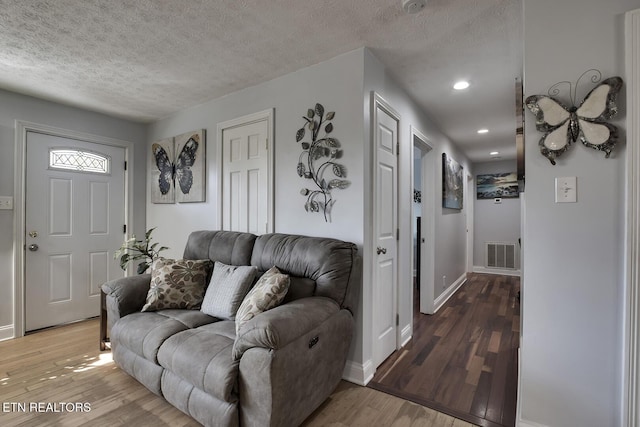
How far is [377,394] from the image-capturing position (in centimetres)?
195

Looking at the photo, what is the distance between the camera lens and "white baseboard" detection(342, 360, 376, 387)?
2.05 metres

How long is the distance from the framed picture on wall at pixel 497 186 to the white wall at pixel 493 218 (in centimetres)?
8

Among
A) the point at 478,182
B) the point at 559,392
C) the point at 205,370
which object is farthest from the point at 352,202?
the point at 478,182

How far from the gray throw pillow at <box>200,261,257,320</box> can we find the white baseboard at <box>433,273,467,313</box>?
2555 mm

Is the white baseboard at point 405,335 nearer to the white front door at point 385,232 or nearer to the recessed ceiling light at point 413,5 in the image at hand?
the white front door at point 385,232

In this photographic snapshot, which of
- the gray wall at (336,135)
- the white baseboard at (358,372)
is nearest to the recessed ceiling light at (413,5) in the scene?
the gray wall at (336,135)

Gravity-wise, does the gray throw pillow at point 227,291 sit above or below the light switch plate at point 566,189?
below

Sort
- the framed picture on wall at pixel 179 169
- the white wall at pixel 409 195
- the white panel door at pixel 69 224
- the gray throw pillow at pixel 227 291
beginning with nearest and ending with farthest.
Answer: the gray throw pillow at pixel 227 291, the white wall at pixel 409 195, the white panel door at pixel 69 224, the framed picture on wall at pixel 179 169

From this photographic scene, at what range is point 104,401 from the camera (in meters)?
1.86

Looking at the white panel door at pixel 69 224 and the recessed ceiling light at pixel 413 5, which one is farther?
the white panel door at pixel 69 224

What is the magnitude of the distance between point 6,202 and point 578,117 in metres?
4.52

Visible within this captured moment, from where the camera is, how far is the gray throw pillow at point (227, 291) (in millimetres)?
2029

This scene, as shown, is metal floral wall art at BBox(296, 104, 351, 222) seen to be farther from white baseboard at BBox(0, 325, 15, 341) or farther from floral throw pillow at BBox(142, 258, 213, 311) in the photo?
white baseboard at BBox(0, 325, 15, 341)

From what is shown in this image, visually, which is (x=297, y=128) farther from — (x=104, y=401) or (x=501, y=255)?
(x=501, y=255)
